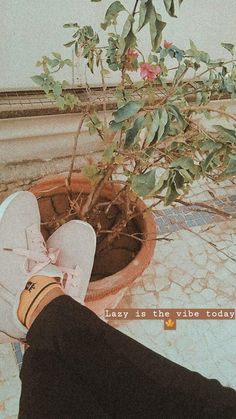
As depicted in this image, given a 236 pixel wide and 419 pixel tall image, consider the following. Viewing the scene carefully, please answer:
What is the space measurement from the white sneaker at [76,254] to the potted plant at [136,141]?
34mm

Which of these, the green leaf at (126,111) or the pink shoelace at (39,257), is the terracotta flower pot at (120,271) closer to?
the pink shoelace at (39,257)

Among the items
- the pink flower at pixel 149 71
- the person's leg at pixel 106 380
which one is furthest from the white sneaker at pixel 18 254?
the pink flower at pixel 149 71

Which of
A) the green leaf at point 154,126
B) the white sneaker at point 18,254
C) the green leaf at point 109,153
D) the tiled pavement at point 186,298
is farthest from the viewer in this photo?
the tiled pavement at point 186,298

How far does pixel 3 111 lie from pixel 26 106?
0.08 m

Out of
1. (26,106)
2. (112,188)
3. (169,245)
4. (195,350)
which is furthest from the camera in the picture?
(169,245)

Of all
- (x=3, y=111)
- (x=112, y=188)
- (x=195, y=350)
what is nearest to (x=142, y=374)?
(x=112, y=188)

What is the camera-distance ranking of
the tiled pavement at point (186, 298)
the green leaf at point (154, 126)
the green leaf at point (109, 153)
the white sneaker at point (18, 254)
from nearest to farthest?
the green leaf at point (154, 126) < the green leaf at point (109, 153) < the white sneaker at point (18, 254) < the tiled pavement at point (186, 298)

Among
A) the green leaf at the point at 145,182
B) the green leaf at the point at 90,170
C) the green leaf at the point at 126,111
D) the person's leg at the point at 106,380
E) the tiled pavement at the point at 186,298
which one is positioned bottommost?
the tiled pavement at the point at 186,298

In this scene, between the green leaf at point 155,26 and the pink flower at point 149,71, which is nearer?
the green leaf at point 155,26

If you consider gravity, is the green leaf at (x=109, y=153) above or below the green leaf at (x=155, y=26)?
below

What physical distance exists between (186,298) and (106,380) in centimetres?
71

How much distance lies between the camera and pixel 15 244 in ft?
3.43

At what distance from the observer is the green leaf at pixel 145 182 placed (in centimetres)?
66

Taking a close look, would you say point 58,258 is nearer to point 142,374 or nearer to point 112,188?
point 112,188
